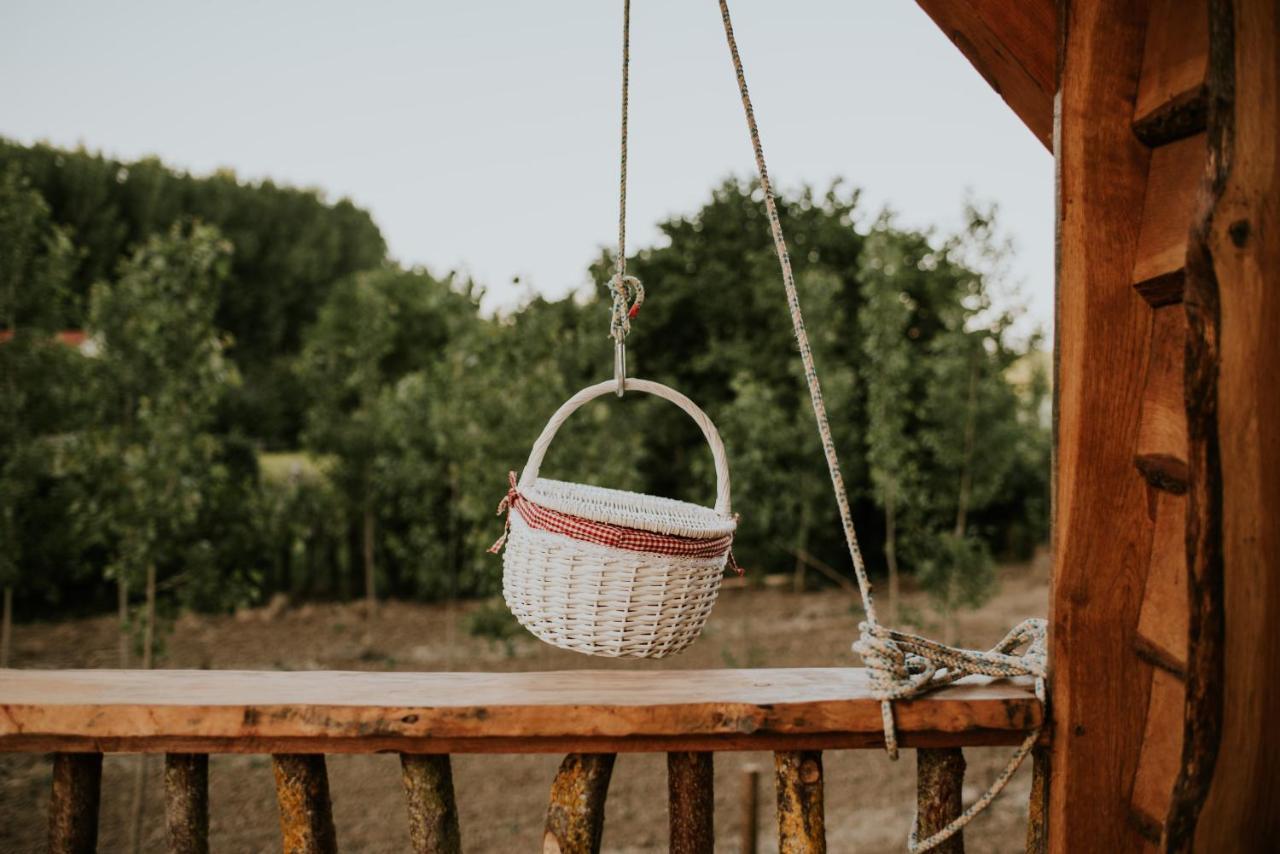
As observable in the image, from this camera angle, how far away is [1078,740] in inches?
57.1

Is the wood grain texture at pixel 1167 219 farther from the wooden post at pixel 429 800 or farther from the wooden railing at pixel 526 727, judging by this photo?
the wooden post at pixel 429 800

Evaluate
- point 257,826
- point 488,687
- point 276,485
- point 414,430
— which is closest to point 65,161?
point 276,485

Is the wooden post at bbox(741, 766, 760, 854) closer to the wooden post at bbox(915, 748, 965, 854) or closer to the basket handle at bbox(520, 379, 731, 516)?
the wooden post at bbox(915, 748, 965, 854)

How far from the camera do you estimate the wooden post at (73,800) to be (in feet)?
5.63

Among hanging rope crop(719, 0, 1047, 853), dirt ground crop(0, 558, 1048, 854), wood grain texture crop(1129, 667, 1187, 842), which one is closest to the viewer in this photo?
wood grain texture crop(1129, 667, 1187, 842)

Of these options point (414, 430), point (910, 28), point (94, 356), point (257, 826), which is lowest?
point (257, 826)

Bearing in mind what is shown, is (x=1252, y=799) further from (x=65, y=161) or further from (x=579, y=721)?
(x=65, y=161)

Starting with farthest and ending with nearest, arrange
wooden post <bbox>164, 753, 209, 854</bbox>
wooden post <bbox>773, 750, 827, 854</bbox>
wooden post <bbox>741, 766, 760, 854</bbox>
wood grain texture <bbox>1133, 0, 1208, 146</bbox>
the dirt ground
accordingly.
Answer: the dirt ground < wooden post <bbox>741, 766, 760, 854</bbox> < wooden post <bbox>164, 753, 209, 854</bbox> < wooden post <bbox>773, 750, 827, 854</bbox> < wood grain texture <bbox>1133, 0, 1208, 146</bbox>

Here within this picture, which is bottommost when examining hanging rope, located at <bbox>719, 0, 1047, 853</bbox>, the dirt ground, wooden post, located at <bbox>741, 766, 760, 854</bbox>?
the dirt ground

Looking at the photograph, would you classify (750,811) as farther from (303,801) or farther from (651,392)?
(651,392)

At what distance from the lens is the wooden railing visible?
1.48 m

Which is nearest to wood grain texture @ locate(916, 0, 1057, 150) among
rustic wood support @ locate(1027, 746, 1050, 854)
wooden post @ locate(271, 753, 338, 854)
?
rustic wood support @ locate(1027, 746, 1050, 854)

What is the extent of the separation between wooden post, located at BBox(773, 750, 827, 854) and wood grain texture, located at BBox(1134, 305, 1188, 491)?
2.27 feet

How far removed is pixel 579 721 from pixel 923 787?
0.61 m
